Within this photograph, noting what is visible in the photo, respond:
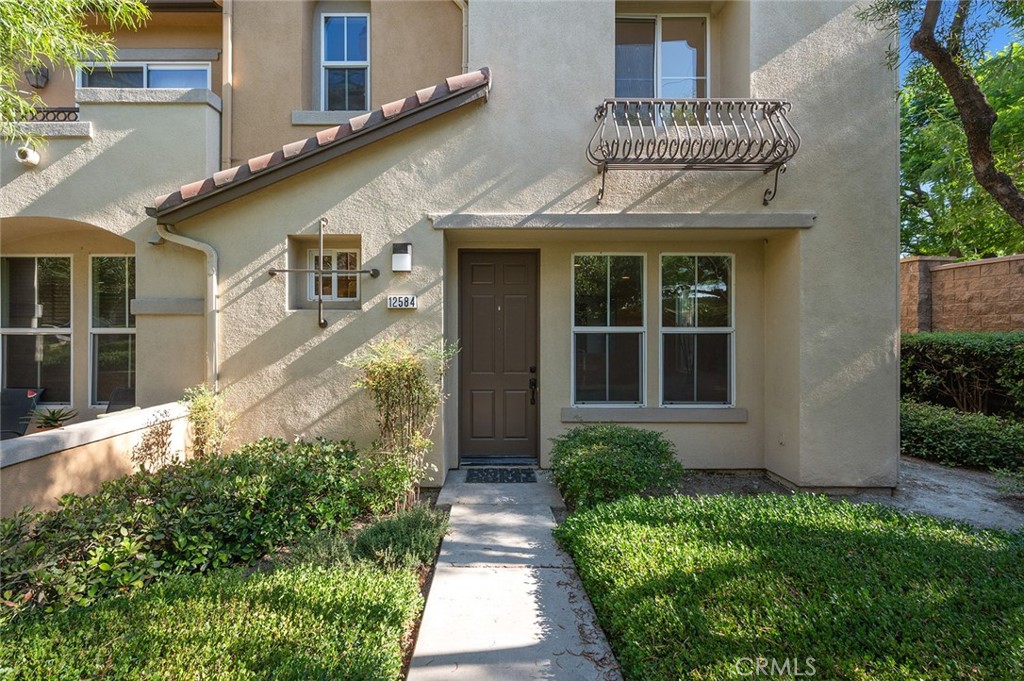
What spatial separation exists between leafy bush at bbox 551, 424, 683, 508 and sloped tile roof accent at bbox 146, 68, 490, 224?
13.5 feet

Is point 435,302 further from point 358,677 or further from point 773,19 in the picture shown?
point 773,19

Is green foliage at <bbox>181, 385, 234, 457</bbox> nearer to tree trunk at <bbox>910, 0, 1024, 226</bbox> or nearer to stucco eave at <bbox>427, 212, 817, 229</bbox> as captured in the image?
stucco eave at <bbox>427, 212, 817, 229</bbox>

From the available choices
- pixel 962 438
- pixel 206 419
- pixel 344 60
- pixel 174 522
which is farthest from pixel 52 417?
pixel 962 438

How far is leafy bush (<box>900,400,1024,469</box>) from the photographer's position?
6.77 m

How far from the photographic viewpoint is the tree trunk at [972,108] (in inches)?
174

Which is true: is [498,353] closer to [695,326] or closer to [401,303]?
[401,303]

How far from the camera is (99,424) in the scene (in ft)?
14.3

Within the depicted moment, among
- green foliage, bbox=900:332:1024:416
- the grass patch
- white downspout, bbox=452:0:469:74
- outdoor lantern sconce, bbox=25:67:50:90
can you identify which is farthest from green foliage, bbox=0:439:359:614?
green foliage, bbox=900:332:1024:416

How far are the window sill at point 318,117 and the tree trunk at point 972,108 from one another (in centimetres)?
646

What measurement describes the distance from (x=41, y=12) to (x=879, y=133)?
27.5 ft

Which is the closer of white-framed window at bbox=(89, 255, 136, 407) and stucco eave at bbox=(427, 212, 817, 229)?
stucco eave at bbox=(427, 212, 817, 229)

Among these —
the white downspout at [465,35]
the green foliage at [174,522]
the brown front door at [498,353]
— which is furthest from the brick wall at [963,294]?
the green foliage at [174,522]

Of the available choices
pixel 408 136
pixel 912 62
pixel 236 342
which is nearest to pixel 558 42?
pixel 408 136

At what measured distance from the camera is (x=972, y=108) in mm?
4539
